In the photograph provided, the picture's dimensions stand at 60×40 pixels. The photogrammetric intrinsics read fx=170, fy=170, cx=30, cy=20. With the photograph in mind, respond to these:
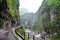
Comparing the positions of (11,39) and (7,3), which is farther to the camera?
(7,3)

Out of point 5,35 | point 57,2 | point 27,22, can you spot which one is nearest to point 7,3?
point 57,2

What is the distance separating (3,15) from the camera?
2048 cm

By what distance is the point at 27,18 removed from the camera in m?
58.9

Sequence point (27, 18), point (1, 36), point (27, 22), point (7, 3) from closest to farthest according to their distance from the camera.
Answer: point (1, 36), point (7, 3), point (27, 22), point (27, 18)

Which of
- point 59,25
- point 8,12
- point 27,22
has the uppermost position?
point 8,12

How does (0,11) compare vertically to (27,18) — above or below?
above

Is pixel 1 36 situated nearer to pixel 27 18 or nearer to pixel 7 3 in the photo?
pixel 7 3

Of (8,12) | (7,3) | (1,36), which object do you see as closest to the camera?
(1,36)

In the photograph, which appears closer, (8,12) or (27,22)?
(8,12)

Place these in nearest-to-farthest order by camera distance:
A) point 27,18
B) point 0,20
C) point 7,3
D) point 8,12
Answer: point 0,20
point 7,3
point 8,12
point 27,18

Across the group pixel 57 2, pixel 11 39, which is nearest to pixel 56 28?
pixel 57 2

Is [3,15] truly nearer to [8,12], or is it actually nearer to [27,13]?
[8,12]

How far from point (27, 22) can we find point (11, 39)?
4366 centimetres

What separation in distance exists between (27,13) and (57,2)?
136ft
